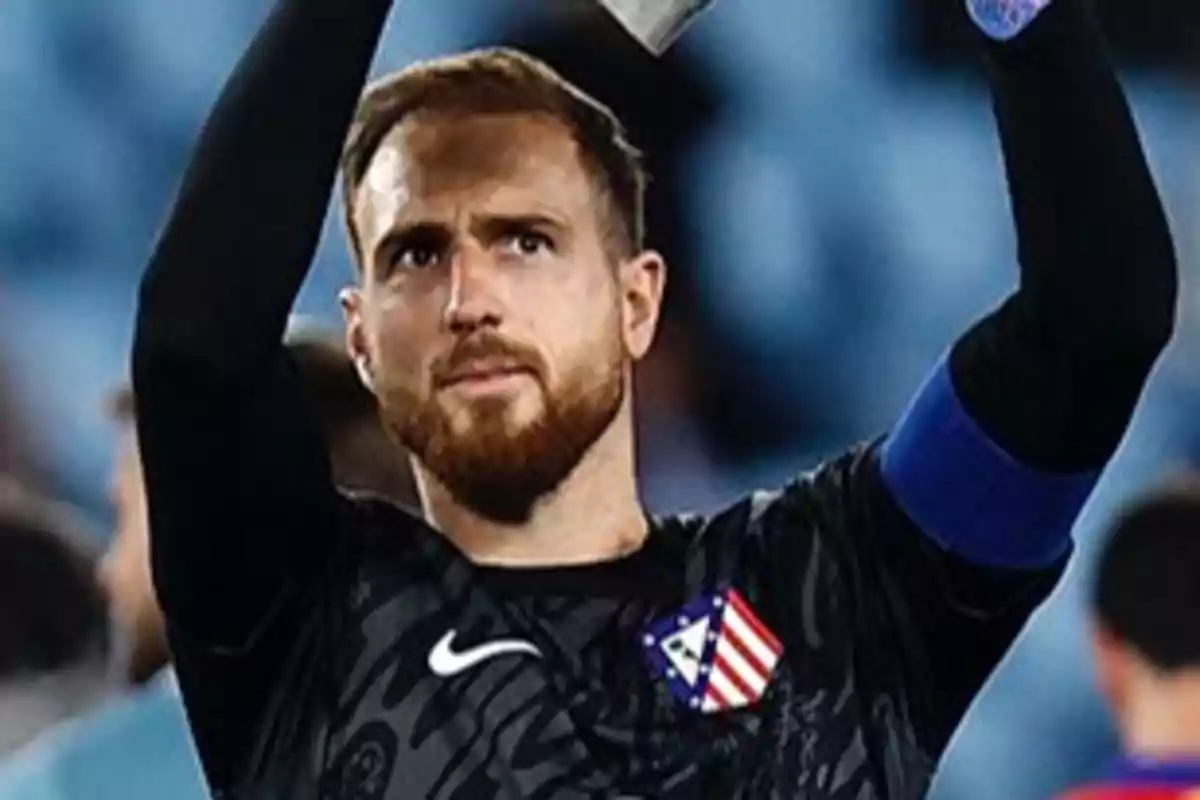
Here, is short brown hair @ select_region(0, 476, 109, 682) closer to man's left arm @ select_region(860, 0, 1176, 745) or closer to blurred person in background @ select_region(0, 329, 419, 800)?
blurred person in background @ select_region(0, 329, 419, 800)

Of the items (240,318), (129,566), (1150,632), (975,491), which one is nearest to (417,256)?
(240,318)

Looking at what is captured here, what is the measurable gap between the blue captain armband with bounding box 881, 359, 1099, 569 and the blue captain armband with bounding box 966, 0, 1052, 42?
141mm

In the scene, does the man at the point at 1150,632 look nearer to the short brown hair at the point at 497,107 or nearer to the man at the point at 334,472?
the man at the point at 334,472

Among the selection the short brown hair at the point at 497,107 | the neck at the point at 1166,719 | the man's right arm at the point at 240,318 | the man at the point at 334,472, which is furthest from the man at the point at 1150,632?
the man's right arm at the point at 240,318

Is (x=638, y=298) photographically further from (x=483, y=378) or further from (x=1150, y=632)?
(x=1150, y=632)

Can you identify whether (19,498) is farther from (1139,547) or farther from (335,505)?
(1139,547)

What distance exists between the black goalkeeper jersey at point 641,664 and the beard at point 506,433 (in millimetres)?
32

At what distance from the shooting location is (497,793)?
1.09 m

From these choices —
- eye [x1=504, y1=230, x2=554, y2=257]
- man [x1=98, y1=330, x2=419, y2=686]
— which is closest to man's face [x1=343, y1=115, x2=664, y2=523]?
eye [x1=504, y1=230, x2=554, y2=257]

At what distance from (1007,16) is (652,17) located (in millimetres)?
154

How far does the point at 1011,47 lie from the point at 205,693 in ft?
1.37

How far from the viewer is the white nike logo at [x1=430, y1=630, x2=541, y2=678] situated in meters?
1.12

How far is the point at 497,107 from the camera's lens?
1.17 metres

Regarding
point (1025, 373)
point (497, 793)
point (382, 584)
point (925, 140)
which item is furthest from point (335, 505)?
point (925, 140)
